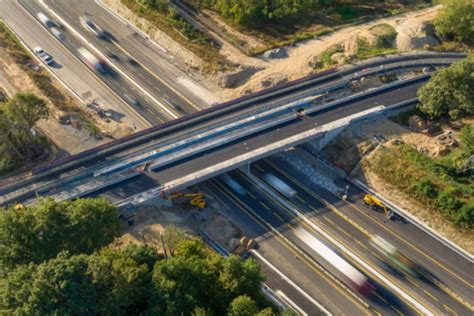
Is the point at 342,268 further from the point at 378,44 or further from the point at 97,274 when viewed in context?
the point at 378,44

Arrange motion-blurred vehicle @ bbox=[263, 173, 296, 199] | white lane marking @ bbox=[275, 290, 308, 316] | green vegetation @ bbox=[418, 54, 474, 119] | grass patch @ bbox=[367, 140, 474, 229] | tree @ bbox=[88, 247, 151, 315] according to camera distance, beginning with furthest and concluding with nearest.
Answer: green vegetation @ bbox=[418, 54, 474, 119]
motion-blurred vehicle @ bbox=[263, 173, 296, 199]
grass patch @ bbox=[367, 140, 474, 229]
white lane marking @ bbox=[275, 290, 308, 316]
tree @ bbox=[88, 247, 151, 315]

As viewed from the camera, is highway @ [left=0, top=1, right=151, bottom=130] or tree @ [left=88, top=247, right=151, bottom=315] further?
highway @ [left=0, top=1, right=151, bottom=130]

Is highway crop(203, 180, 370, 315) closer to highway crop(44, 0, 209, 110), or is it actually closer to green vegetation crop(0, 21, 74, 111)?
highway crop(44, 0, 209, 110)

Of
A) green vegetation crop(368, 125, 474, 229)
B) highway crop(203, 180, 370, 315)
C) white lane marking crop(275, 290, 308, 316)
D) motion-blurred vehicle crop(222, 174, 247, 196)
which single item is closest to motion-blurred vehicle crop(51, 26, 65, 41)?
highway crop(203, 180, 370, 315)

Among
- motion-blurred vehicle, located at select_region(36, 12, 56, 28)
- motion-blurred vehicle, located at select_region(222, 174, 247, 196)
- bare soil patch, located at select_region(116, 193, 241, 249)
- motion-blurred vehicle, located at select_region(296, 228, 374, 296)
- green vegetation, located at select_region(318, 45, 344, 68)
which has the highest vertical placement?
green vegetation, located at select_region(318, 45, 344, 68)

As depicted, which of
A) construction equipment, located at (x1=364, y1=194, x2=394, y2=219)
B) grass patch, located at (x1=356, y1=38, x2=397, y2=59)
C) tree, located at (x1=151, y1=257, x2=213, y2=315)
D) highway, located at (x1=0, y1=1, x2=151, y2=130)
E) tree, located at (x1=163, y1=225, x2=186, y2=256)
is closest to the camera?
tree, located at (x1=151, y1=257, x2=213, y2=315)

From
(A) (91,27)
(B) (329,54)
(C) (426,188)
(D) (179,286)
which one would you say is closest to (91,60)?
(A) (91,27)

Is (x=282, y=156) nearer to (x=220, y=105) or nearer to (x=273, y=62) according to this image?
(x=220, y=105)

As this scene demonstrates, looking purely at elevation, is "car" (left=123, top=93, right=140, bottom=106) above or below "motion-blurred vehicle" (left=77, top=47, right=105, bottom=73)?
below

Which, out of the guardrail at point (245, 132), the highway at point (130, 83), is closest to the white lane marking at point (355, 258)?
the guardrail at point (245, 132)
